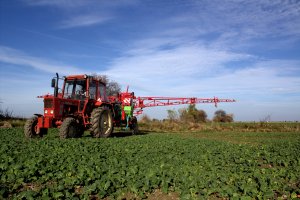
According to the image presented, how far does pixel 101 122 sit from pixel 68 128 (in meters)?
2.01

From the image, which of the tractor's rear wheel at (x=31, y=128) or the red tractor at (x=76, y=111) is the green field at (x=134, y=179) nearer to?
the red tractor at (x=76, y=111)

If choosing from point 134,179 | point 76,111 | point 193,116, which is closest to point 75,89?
point 76,111

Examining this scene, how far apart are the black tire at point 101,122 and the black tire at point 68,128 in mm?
985

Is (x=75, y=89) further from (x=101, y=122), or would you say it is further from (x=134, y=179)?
(x=134, y=179)

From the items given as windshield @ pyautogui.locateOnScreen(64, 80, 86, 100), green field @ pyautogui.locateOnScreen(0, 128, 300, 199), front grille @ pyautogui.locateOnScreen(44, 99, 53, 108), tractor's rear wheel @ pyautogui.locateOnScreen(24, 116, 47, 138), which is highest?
windshield @ pyautogui.locateOnScreen(64, 80, 86, 100)

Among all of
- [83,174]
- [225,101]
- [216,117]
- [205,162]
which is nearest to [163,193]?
[83,174]

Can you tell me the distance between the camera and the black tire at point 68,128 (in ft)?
37.3

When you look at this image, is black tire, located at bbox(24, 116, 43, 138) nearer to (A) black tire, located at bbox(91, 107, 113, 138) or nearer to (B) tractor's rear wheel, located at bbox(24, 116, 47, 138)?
(B) tractor's rear wheel, located at bbox(24, 116, 47, 138)

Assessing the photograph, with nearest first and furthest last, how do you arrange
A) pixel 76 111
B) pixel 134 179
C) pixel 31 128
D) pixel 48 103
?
A: pixel 134 179, pixel 48 103, pixel 31 128, pixel 76 111


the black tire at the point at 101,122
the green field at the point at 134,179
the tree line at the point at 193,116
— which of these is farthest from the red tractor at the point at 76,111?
the tree line at the point at 193,116

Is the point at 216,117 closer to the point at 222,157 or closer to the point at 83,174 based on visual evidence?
the point at 222,157

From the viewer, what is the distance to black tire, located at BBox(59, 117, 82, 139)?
447 inches

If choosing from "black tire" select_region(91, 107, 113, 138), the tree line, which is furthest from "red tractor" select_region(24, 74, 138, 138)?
the tree line

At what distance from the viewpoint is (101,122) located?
13180 mm
